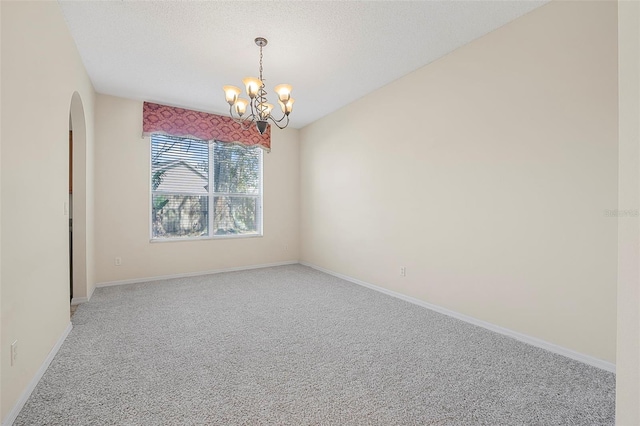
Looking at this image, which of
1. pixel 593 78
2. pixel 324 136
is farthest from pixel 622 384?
pixel 324 136

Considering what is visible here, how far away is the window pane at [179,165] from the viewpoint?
15.4 feet

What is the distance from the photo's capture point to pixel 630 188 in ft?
3.17

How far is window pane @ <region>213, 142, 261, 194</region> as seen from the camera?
5.22 m

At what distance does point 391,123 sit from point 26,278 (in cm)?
376

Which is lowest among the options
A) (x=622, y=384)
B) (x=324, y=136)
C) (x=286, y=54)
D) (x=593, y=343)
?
(x=593, y=343)

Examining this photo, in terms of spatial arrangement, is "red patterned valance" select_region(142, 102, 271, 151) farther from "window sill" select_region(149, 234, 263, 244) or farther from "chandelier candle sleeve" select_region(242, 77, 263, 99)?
"chandelier candle sleeve" select_region(242, 77, 263, 99)

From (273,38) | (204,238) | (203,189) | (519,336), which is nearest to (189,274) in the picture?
(204,238)

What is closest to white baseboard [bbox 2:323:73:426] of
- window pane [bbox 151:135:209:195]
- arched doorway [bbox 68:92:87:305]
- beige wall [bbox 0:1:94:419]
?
beige wall [bbox 0:1:94:419]

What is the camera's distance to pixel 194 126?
15.8ft

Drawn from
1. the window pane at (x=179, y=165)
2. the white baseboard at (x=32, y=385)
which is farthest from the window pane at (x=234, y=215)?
the white baseboard at (x=32, y=385)

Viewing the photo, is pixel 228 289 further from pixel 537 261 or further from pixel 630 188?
pixel 630 188

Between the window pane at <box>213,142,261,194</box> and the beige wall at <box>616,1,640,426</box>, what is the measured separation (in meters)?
5.08

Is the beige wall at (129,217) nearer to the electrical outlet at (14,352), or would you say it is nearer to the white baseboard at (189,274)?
the white baseboard at (189,274)

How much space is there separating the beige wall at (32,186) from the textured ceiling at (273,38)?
1.74 ft
